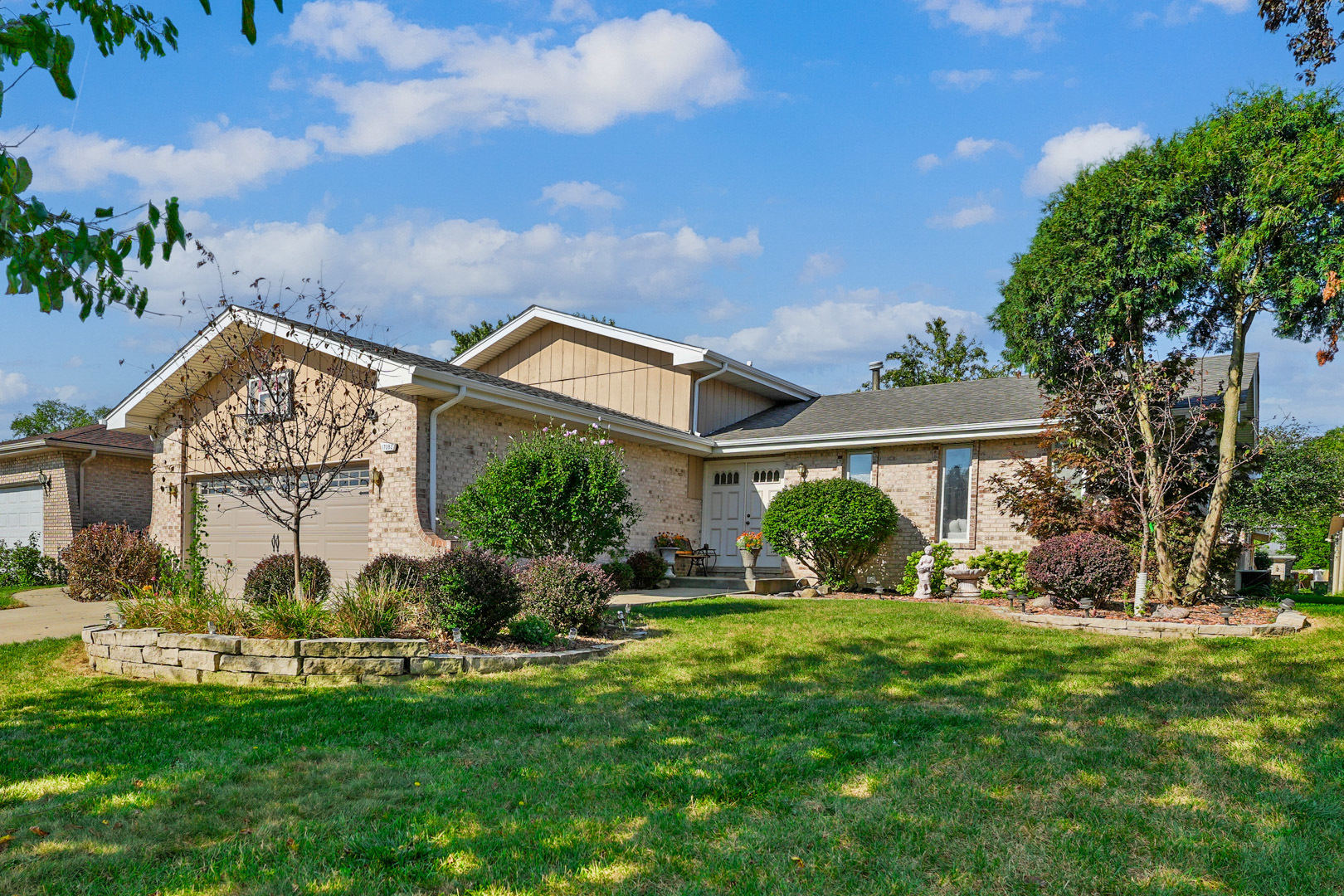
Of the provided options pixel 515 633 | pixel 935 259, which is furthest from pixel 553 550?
pixel 935 259

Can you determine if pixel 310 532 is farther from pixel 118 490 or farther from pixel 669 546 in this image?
pixel 118 490

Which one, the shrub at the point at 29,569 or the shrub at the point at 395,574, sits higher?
the shrub at the point at 395,574

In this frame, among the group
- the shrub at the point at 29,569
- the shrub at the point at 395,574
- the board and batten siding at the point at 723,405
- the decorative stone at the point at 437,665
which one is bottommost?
the shrub at the point at 29,569

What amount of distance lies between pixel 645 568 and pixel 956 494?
589 cm

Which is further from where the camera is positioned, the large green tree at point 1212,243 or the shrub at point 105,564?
the shrub at point 105,564

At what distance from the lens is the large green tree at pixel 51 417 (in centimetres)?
5084

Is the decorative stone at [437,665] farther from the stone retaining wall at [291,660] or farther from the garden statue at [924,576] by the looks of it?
the garden statue at [924,576]

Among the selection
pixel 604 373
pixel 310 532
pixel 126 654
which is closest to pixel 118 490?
pixel 310 532

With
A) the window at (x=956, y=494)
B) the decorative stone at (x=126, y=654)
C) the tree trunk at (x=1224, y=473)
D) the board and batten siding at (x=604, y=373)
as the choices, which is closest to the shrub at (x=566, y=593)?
the decorative stone at (x=126, y=654)

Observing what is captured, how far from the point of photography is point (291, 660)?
7.15m

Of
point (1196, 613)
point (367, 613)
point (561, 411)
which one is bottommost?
point (1196, 613)

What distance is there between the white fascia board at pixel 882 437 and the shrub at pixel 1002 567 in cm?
205

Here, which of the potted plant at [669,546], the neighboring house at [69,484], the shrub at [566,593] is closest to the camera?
the shrub at [566,593]

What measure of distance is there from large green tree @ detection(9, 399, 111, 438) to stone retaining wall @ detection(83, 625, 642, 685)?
5176 cm
